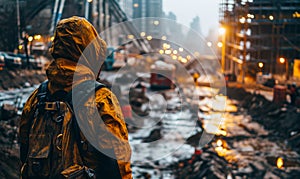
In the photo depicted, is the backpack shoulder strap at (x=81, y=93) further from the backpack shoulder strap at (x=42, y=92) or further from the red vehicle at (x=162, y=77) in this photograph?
the red vehicle at (x=162, y=77)

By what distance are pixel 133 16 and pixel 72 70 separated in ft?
287

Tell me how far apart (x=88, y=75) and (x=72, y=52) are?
8.5 inches

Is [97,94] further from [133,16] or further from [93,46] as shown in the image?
[133,16]

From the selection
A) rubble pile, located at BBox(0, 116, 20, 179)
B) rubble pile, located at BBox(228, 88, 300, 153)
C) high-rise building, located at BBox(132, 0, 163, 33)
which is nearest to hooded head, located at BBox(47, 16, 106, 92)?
rubble pile, located at BBox(0, 116, 20, 179)

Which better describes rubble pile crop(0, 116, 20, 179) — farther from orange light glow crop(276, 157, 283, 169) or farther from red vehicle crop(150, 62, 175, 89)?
red vehicle crop(150, 62, 175, 89)

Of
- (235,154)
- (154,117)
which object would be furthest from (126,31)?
(235,154)

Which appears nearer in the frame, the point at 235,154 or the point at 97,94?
the point at 97,94

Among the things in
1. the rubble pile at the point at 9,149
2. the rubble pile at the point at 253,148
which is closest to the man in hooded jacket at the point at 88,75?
the rubble pile at the point at 9,149

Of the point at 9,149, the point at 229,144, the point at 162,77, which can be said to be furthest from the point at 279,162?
the point at 162,77

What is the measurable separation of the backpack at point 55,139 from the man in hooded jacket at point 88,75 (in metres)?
0.05

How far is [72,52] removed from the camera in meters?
3.05

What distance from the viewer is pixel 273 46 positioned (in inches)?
1419

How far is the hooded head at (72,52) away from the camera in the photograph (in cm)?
304

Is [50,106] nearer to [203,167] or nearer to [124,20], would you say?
[203,167]
